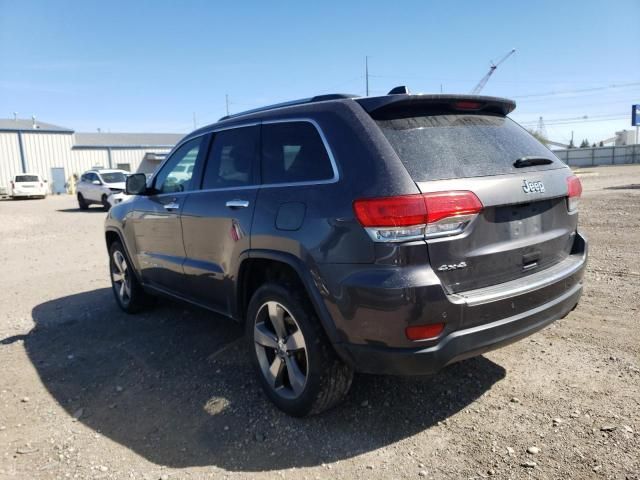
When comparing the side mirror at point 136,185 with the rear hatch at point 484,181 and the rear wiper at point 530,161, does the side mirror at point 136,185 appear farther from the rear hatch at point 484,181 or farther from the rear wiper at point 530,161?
the rear wiper at point 530,161

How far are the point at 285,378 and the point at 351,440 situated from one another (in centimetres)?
61

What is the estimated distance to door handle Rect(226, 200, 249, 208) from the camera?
11.1 feet

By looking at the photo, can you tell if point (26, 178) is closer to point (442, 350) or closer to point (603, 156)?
point (442, 350)

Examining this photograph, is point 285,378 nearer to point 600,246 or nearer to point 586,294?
point 586,294

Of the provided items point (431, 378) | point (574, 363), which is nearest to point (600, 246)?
point (574, 363)

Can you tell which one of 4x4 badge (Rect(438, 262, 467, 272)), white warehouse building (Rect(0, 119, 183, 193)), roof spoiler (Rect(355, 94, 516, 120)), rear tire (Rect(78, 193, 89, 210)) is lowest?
rear tire (Rect(78, 193, 89, 210))

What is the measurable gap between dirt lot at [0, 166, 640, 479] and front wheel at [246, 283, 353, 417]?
168 millimetres

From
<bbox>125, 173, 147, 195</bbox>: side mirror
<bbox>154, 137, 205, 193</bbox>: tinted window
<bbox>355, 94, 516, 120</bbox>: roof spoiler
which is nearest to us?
<bbox>355, 94, 516, 120</bbox>: roof spoiler

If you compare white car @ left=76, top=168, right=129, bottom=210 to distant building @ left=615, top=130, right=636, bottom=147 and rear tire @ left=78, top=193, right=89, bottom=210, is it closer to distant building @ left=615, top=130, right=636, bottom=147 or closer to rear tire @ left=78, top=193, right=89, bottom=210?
rear tire @ left=78, top=193, right=89, bottom=210

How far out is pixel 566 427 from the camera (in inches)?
113

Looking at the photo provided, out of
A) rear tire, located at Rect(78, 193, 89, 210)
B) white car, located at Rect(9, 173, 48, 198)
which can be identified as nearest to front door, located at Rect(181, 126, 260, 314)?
rear tire, located at Rect(78, 193, 89, 210)

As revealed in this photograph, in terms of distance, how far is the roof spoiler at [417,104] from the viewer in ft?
9.30

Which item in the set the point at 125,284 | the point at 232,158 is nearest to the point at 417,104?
the point at 232,158

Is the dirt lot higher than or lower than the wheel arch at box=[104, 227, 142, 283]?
lower
